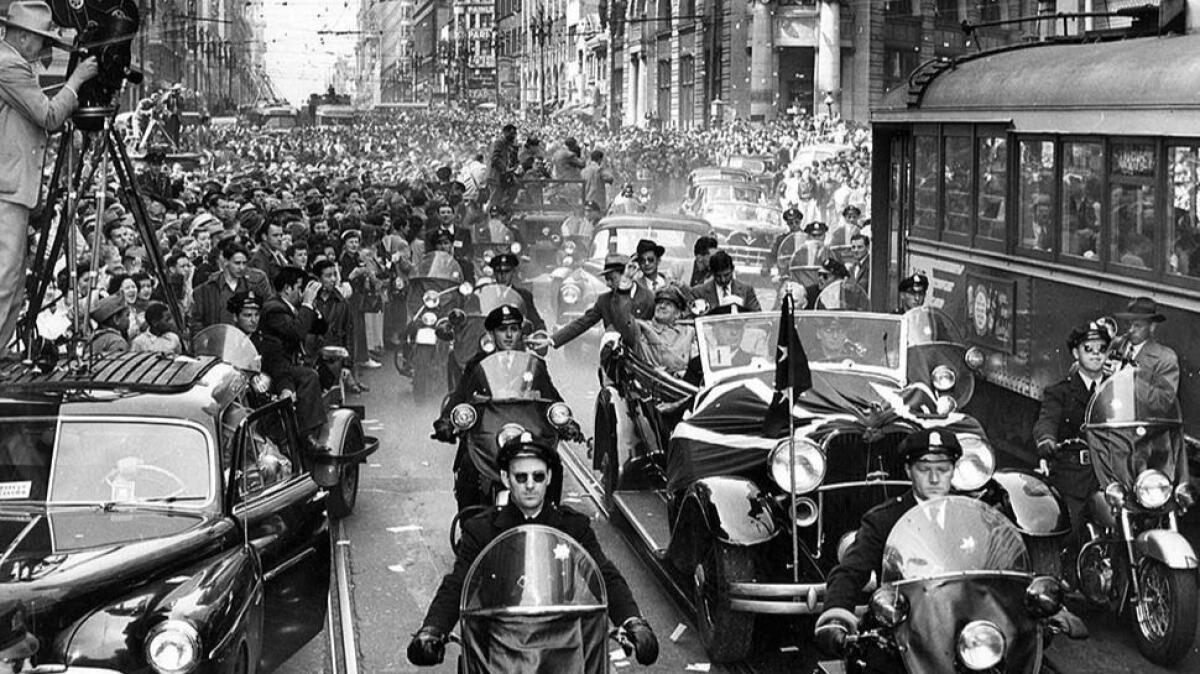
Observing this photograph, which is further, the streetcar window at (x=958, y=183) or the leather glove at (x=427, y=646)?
the streetcar window at (x=958, y=183)

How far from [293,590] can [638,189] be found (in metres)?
40.5

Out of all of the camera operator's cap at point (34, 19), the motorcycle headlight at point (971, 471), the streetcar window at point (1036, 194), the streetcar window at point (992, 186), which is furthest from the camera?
the streetcar window at point (992, 186)

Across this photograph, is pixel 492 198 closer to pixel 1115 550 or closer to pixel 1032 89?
pixel 1032 89

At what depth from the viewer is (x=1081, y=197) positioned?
1302cm

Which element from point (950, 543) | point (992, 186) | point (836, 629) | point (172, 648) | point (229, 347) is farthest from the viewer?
point (992, 186)

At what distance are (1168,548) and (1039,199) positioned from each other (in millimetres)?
5259

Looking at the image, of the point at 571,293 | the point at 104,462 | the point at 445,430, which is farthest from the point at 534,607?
the point at 571,293

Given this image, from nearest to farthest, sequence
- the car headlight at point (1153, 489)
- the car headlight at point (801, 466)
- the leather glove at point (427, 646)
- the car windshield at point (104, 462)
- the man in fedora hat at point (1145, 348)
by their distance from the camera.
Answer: the leather glove at point (427, 646) → the car windshield at point (104, 462) → the car headlight at point (801, 466) → the car headlight at point (1153, 489) → the man in fedora hat at point (1145, 348)

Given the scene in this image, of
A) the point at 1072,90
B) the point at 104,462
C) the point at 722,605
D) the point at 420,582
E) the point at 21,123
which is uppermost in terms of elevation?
the point at 1072,90

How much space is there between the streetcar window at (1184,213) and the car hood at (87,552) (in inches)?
256

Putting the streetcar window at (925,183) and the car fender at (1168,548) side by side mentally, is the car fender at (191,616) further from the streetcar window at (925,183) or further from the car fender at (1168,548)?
the streetcar window at (925,183)

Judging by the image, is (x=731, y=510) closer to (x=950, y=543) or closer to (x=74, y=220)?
(x=950, y=543)

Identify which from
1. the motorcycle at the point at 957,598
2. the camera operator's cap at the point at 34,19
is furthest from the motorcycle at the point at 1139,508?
the camera operator's cap at the point at 34,19

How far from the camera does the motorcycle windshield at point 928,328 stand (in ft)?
40.9
